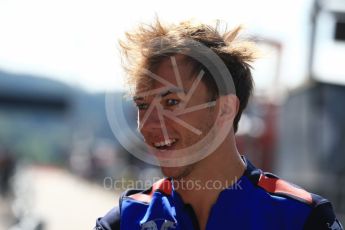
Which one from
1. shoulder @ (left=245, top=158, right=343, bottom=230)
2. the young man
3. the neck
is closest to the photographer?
shoulder @ (left=245, top=158, right=343, bottom=230)

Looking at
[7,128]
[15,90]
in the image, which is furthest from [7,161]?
[7,128]

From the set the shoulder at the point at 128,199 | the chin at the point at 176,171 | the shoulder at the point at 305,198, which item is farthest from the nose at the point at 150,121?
the shoulder at the point at 305,198

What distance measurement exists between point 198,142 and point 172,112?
15 cm

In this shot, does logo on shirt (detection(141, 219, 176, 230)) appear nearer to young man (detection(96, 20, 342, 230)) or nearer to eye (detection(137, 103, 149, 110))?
young man (detection(96, 20, 342, 230))

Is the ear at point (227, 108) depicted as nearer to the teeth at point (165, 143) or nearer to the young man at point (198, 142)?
the young man at point (198, 142)

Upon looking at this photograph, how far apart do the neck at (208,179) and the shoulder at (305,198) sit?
0.26 ft

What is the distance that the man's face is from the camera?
2.77 meters

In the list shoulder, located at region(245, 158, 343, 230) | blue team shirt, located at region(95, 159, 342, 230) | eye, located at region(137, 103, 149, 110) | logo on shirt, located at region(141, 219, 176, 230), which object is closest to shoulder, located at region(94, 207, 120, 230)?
blue team shirt, located at region(95, 159, 342, 230)

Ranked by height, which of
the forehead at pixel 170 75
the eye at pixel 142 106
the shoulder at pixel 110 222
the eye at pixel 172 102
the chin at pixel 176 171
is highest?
the forehead at pixel 170 75

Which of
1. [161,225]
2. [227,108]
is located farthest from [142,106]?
[161,225]

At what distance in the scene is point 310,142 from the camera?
17453 mm

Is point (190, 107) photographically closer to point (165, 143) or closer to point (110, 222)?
point (165, 143)

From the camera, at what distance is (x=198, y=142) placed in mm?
2816

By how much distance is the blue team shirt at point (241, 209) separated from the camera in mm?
2660
